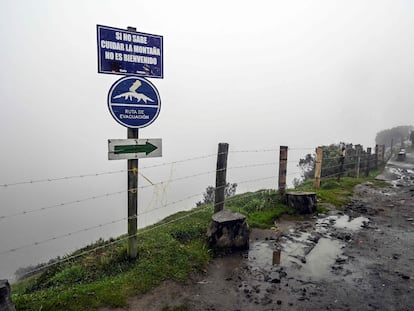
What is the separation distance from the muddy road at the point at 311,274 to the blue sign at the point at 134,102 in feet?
8.16

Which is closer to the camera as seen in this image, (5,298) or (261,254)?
(5,298)

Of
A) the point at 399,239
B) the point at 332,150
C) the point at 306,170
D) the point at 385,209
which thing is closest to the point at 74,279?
the point at 399,239

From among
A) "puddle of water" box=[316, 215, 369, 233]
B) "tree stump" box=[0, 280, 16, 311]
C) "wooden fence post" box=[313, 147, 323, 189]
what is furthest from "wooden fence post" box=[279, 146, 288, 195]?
"tree stump" box=[0, 280, 16, 311]

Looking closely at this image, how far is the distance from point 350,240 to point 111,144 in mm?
5077

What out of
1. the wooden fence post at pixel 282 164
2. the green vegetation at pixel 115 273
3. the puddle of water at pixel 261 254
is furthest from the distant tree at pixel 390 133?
the green vegetation at pixel 115 273

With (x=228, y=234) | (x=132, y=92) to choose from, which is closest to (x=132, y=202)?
(x=132, y=92)

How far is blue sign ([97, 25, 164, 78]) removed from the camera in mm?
3922

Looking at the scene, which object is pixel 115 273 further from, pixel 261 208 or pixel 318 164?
pixel 318 164

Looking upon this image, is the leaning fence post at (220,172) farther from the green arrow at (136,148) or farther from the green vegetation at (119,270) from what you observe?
the green arrow at (136,148)

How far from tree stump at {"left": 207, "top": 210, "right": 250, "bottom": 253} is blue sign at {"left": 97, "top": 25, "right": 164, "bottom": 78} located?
2824mm

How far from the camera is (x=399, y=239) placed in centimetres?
585

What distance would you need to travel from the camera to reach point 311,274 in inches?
169

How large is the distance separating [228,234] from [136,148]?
7.65ft

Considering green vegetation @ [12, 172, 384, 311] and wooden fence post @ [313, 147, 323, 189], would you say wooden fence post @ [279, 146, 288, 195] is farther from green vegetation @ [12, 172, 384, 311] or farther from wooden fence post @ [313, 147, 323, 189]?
wooden fence post @ [313, 147, 323, 189]
